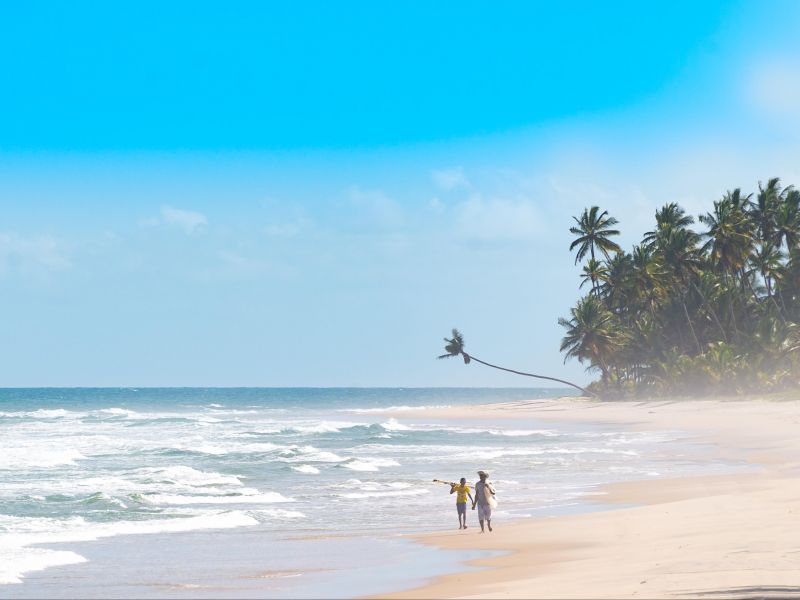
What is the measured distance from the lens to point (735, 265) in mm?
65812

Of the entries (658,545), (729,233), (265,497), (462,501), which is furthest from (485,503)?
(729,233)

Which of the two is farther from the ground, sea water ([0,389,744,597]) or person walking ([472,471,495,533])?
person walking ([472,471,495,533])

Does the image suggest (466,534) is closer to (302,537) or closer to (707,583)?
(302,537)

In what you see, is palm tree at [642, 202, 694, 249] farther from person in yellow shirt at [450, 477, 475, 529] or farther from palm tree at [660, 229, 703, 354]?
person in yellow shirt at [450, 477, 475, 529]

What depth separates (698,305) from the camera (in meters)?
72.2

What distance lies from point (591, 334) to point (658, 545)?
63.4 m

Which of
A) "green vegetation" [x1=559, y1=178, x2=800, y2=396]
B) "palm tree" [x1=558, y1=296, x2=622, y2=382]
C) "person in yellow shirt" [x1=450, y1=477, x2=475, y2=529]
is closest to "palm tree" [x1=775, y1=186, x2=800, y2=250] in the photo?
"green vegetation" [x1=559, y1=178, x2=800, y2=396]

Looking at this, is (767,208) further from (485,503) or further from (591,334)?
(485,503)

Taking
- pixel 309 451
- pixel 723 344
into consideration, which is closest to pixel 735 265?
pixel 723 344

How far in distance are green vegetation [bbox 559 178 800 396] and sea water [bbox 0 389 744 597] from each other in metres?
21.5

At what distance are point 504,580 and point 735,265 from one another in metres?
58.5

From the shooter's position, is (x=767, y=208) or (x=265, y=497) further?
(x=767, y=208)

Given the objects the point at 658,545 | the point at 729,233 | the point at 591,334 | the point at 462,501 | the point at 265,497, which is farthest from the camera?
the point at 591,334

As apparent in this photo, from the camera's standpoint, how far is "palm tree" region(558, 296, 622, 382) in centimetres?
7588
